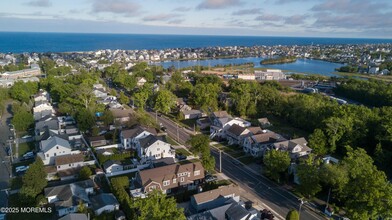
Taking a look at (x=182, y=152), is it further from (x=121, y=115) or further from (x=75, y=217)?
(x=75, y=217)

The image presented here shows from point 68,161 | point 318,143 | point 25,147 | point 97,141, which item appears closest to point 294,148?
point 318,143

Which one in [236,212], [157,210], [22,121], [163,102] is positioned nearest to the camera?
[157,210]

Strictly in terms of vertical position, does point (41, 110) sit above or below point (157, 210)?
below

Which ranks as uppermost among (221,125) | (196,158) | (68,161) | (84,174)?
(221,125)

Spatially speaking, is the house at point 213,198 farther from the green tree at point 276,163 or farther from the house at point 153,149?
the house at point 153,149

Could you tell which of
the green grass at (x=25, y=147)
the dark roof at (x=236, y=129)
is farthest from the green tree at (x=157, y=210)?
the green grass at (x=25, y=147)

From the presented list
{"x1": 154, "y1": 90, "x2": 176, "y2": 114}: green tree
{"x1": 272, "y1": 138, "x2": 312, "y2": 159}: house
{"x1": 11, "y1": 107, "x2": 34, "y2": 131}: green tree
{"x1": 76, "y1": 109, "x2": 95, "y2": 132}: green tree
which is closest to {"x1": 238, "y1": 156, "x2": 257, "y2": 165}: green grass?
{"x1": 272, "y1": 138, "x2": 312, "y2": 159}: house

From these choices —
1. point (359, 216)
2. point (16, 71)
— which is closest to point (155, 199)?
point (359, 216)
